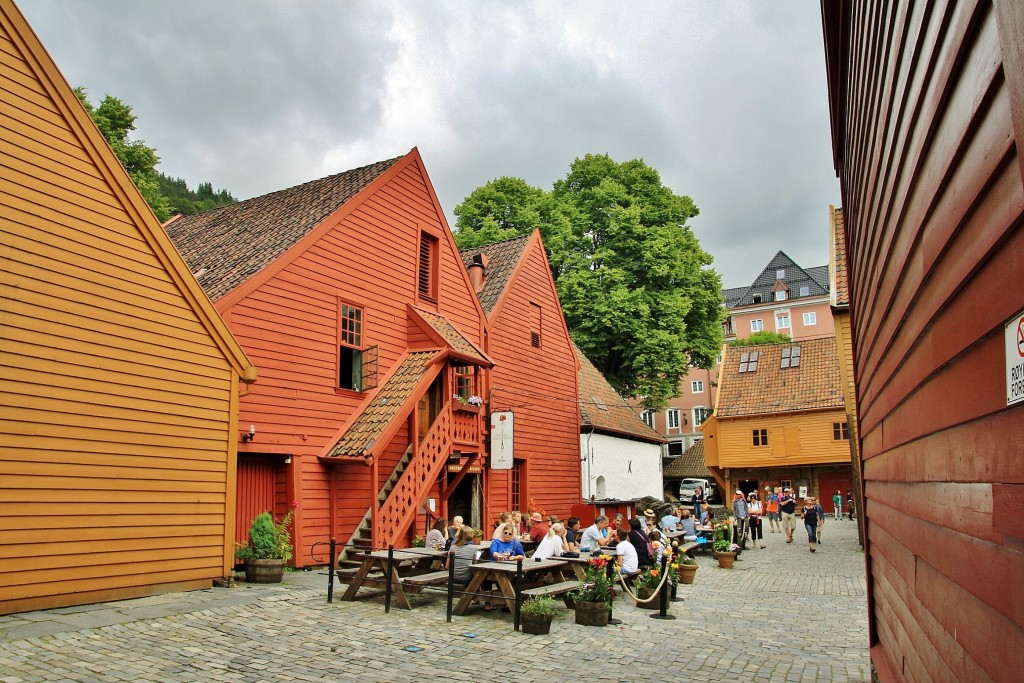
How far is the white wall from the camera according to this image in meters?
27.9

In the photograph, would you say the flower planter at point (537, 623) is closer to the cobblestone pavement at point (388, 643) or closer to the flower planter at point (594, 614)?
the cobblestone pavement at point (388, 643)

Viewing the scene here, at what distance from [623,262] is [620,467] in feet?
33.4

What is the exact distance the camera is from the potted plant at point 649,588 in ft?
40.1

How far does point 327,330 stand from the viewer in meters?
16.3

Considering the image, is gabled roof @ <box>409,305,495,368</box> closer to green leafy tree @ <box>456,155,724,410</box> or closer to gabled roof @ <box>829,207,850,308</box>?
gabled roof @ <box>829,207,850,308</box>

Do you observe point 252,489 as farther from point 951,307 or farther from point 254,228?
point 951,307

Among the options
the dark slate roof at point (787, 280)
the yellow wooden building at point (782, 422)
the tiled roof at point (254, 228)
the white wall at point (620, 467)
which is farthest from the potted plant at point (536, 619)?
the dark slate roof at point (787, 280)

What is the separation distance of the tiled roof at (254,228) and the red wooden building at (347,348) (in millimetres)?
58

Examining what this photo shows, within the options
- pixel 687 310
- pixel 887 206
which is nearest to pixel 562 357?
pixel 687 310

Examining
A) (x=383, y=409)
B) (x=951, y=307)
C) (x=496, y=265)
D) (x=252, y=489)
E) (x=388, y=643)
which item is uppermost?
(x=496, y=265)

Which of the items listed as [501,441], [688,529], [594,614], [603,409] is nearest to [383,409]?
[501,441]

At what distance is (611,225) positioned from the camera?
36125mm

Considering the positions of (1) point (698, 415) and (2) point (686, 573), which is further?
(1) point (698, 415)

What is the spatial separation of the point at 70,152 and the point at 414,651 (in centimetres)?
800
